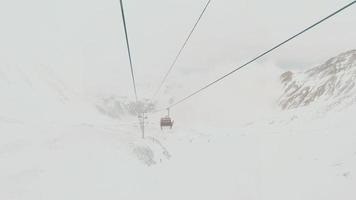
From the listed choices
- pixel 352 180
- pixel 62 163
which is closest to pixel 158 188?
pixel 62 163

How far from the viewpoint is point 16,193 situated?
12.2 metres

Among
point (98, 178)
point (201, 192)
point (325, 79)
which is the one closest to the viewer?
point (98, 178)

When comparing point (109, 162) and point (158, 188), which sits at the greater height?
point (109, 162)

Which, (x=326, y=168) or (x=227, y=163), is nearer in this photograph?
(x=326, y=168)

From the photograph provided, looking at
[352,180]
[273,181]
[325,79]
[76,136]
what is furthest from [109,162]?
[325,79]

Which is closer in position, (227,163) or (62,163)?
(62,163)

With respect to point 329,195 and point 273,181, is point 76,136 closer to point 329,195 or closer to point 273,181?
point 273,181

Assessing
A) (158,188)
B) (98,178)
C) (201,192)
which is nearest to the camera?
(98,178)

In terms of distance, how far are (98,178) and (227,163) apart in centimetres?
1825

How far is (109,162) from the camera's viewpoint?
1962cm

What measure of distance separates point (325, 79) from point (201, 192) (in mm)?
134497

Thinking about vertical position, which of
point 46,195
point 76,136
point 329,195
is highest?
point 76,136

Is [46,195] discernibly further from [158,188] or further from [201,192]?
[201,192]

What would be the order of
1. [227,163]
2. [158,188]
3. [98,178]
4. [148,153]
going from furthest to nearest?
[227,163], [148,153], [158,188], [98,178]
